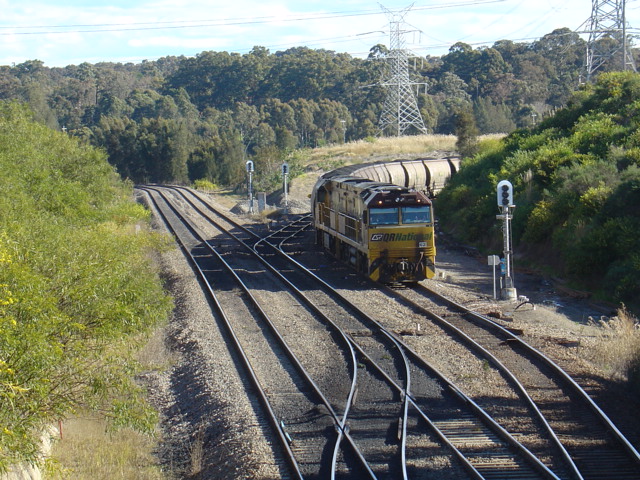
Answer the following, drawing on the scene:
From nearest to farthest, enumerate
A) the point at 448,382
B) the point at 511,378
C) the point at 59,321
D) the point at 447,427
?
1. the point at 59,321
2. the point at 447,427
3. the point at 448,382
4. the point at 511,378

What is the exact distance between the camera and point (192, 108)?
4889 inches

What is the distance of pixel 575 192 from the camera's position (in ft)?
84.4

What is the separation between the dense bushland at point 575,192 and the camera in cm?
2123

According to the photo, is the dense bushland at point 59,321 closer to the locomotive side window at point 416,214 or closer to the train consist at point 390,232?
the train consist at point 390,232

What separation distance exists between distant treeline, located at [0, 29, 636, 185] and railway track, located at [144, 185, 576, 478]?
47933 mm

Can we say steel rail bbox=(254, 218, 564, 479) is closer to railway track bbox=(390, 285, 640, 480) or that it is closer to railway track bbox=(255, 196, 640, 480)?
railway track bbox=(255, 196, 640, 480)

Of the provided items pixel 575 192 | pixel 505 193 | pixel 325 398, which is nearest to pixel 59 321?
pixel 325 398

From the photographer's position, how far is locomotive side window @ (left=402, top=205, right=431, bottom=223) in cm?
2144

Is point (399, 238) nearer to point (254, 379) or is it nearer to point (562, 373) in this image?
point (562, 373)

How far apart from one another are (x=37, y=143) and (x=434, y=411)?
61.8ft

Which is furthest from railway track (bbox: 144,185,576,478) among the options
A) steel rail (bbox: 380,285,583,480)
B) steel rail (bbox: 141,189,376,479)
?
steel rail (bbox: 380,285,583,480)

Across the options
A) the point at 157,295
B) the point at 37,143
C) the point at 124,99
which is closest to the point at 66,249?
the point at 157,295

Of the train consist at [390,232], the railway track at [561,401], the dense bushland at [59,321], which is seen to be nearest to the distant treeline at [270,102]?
the train consist at [390,232]

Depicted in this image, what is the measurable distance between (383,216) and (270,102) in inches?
3819
